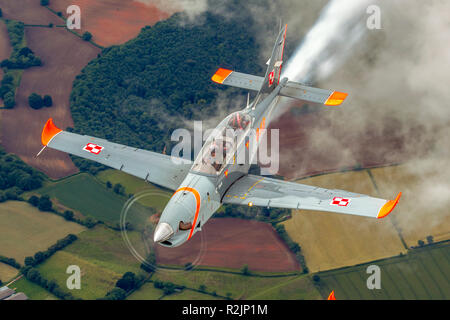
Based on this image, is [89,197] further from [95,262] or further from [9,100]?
[9,100]

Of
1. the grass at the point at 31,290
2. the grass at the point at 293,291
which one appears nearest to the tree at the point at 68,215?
the grass at the point at 31,290

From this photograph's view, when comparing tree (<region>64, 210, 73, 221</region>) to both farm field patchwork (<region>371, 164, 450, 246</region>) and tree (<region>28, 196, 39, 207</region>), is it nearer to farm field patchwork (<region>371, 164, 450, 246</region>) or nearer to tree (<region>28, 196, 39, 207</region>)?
tree (<region>28, 196, 39, 207</region>)

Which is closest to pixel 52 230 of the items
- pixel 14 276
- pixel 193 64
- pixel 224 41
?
pixel 14 276

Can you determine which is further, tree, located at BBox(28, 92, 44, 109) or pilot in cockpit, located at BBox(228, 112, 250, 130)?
tree, located at BBox(28, 92, 44, 109)

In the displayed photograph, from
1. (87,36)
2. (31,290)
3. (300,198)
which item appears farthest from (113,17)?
(300,198)

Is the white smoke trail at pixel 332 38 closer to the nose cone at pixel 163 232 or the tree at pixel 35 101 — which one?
the tree at pixel 35 101

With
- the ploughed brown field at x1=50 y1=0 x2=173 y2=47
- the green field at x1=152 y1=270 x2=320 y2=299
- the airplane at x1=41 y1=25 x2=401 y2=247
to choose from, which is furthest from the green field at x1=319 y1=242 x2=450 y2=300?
the ploughed brown field at x1=50 y1=0 x2=173 y2=47
